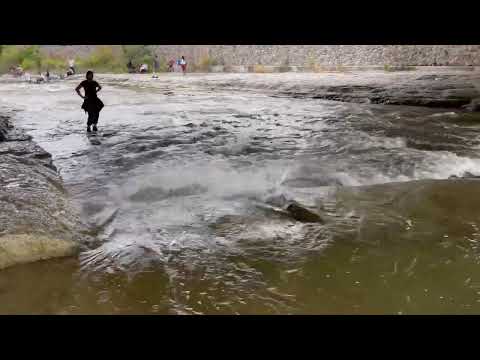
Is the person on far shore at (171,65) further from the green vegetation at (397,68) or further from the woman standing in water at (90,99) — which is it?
the woman standing in water at (90,99)

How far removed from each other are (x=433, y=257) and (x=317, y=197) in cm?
196

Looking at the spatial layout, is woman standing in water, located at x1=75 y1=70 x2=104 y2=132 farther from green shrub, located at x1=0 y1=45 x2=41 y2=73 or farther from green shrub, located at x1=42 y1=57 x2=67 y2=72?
green shrub, located at x1=0 y1=45 x2=41 y2=73

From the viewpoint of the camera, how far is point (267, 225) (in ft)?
14.7

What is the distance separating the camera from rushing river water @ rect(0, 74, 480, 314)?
3055mm

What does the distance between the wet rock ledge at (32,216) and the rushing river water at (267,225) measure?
6.8 inches

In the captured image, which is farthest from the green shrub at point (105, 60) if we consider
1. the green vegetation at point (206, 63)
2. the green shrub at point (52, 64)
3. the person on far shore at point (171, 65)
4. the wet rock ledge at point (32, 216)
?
the wet rock ledge at point (32, 216)

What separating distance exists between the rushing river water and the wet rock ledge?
0.57ft

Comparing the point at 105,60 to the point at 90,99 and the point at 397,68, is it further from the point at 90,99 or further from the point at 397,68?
the point at 90,99

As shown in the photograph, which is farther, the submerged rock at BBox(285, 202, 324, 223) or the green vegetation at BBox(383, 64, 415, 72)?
the green vegetation at BBox(383, 64, 415, 72)

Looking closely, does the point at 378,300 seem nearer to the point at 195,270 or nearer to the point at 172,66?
the point at 195,270

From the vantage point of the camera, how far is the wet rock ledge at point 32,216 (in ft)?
11.8

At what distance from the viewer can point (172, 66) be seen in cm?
4372

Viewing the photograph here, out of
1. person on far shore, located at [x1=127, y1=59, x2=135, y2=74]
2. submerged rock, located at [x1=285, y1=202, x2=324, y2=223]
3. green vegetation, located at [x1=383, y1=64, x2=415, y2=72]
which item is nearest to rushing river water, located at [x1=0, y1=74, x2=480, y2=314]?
submerged rock, located at [x1=285, y1=202, x2=324, y2=223]

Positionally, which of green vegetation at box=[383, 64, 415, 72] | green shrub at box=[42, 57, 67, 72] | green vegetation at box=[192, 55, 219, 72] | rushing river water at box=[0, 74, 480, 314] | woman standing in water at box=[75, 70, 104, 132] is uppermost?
green shrub at box=[42, 57, 67, 72]
